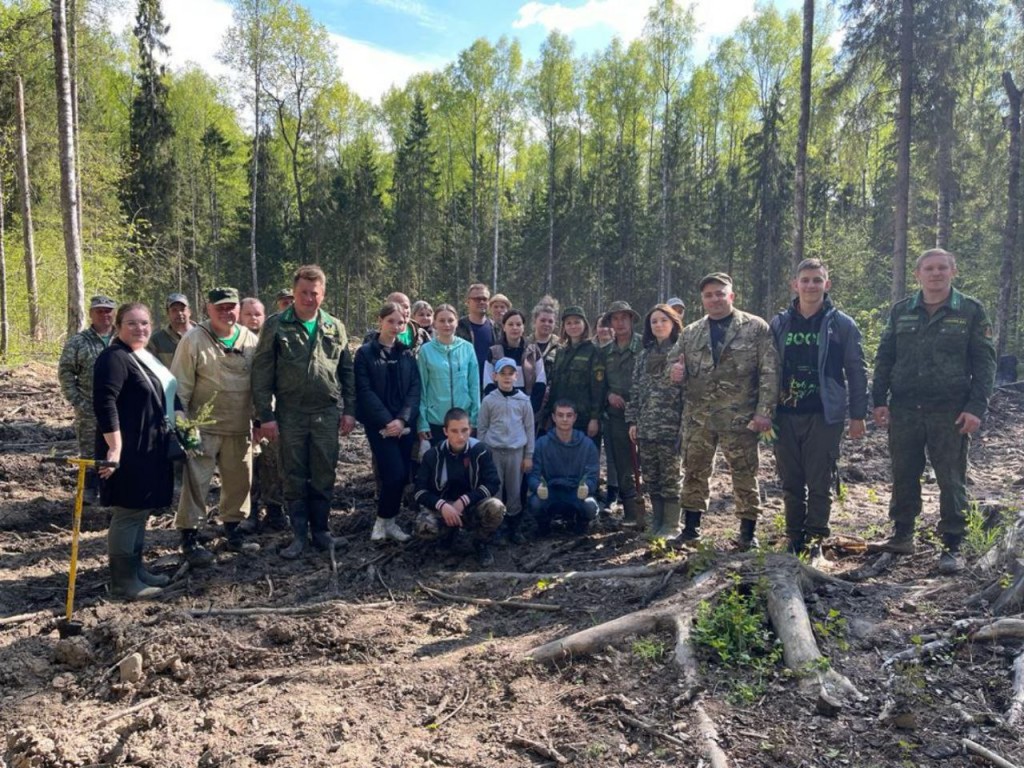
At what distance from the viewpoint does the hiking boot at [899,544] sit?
16.5 feet

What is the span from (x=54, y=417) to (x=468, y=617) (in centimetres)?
916

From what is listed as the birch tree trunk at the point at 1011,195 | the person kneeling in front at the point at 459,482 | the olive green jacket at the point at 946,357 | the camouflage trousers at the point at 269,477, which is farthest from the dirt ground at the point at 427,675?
the birch tree trunk at the point at 1011,195

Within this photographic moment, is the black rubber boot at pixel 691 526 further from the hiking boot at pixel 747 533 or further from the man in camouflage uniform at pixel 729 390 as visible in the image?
the hiking boot at pixel 747 533

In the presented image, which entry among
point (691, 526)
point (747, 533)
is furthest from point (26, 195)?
point (747, 533)

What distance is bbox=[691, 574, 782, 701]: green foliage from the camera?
123 inches

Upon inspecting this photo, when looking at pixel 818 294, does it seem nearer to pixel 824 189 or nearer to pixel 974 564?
pixel 974 564

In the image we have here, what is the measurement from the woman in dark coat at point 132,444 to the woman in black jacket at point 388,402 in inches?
65.5

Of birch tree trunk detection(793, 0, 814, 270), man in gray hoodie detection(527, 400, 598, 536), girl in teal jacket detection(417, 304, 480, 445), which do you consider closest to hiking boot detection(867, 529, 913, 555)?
man in gray hoodie detection(527, 400, 598, 536)

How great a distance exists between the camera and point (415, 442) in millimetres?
6473

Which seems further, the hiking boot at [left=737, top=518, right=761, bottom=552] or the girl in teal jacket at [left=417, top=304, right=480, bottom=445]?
the girl in teal jacket at [left=417, top=304, right=480, bottom=445]

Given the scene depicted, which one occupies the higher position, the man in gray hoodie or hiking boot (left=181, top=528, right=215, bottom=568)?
the man in gray hoodie

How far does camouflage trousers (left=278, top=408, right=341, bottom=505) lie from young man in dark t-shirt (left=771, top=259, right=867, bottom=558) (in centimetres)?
379

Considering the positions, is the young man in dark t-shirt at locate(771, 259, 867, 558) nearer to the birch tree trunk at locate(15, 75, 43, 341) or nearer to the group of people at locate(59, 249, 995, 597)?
the group of people at locate(59, 249, 995, 597)

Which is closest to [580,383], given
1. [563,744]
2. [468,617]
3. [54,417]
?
[468,617]
